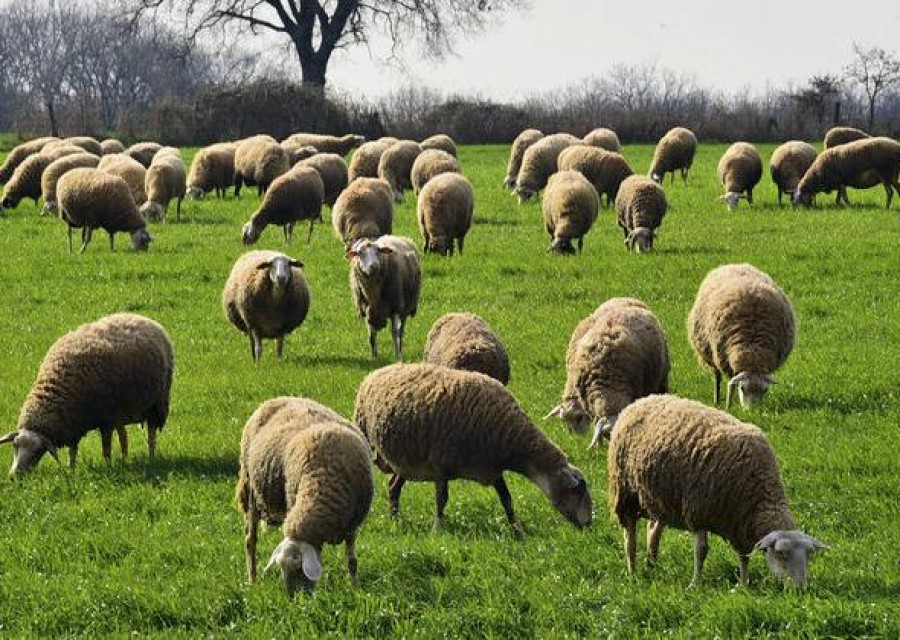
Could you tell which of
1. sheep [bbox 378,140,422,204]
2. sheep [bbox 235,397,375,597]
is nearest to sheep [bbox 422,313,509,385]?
sheep [bbox 235,397,375,597]

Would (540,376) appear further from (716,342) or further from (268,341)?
(268,341)

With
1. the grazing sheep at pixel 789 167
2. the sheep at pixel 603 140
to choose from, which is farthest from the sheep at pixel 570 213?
the sheep at pixel 603 140

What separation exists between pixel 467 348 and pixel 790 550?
4584 mm

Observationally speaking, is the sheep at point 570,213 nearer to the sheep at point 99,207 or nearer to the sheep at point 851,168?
the sheep at point 99,207

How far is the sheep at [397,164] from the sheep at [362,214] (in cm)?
919

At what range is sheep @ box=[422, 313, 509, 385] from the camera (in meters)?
11.2

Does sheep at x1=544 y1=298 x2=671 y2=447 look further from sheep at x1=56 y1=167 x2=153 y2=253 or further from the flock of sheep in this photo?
sheep at x1=56 y1=167 x2=153 y2=253

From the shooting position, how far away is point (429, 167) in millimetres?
28453

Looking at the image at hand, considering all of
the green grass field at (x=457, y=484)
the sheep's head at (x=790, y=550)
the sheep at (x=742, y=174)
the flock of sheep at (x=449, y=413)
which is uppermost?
the sheep at (x=742, y=174)

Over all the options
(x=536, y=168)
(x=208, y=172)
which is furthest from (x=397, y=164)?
(x=208, y=172)

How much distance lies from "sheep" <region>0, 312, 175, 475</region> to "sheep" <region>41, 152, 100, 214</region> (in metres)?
17.3

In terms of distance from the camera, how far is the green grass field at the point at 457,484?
23.2ft

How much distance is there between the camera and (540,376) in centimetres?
1371

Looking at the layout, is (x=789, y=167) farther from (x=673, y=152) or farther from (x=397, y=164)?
(x=397, y=164)
